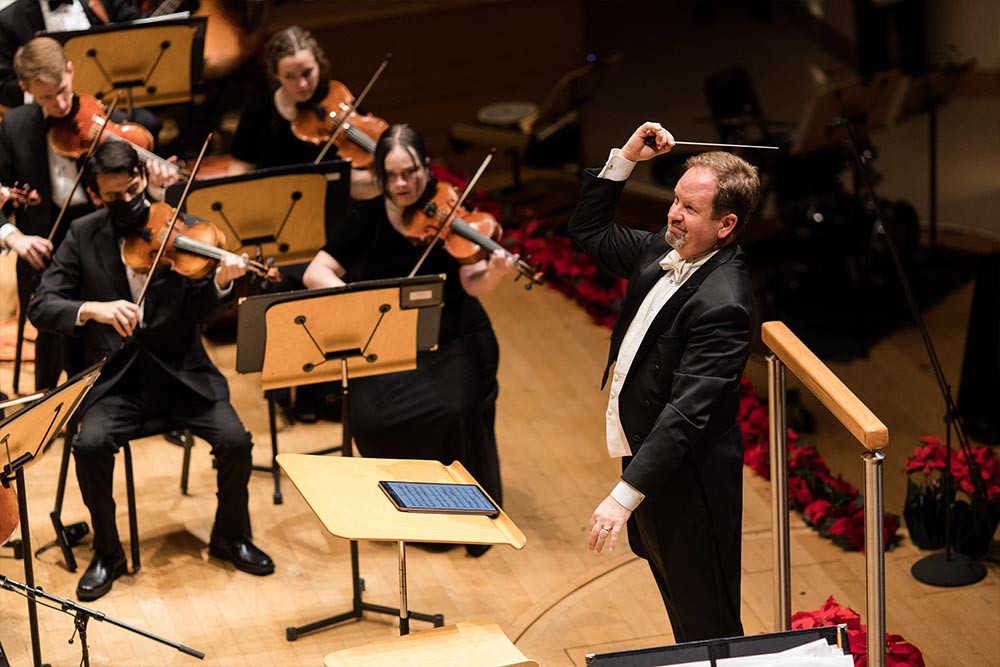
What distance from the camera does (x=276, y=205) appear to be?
4.88 meters

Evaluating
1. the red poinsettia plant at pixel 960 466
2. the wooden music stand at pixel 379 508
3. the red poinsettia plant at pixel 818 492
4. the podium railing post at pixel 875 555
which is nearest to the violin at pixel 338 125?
the red poinsettia plant at pixel 818 492

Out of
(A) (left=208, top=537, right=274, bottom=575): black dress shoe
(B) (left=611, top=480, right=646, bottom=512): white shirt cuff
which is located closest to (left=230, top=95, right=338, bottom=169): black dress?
(A) (left=208, top=537, right=274, bottom=575): black dress shoe

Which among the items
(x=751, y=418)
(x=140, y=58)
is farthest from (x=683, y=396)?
(x=140, y=58)

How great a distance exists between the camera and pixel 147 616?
4277 millimetres

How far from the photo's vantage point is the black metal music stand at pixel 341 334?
3.95 metres

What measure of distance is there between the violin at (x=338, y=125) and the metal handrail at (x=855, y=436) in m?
2.38

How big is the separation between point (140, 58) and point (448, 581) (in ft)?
7.77

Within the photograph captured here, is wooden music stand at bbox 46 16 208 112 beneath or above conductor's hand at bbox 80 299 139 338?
above

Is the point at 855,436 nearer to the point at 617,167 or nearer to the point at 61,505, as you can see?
the point at 617,167

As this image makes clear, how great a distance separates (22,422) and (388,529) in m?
0.95

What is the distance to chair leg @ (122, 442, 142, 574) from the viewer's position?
4430mm

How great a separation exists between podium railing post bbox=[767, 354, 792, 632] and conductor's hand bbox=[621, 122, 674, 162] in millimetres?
565

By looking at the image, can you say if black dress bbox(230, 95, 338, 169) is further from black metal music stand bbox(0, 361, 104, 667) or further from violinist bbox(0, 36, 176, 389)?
black metal music stand bbox(0, 361, 104, 667)

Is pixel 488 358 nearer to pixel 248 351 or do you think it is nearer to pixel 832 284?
pixel 248 351
